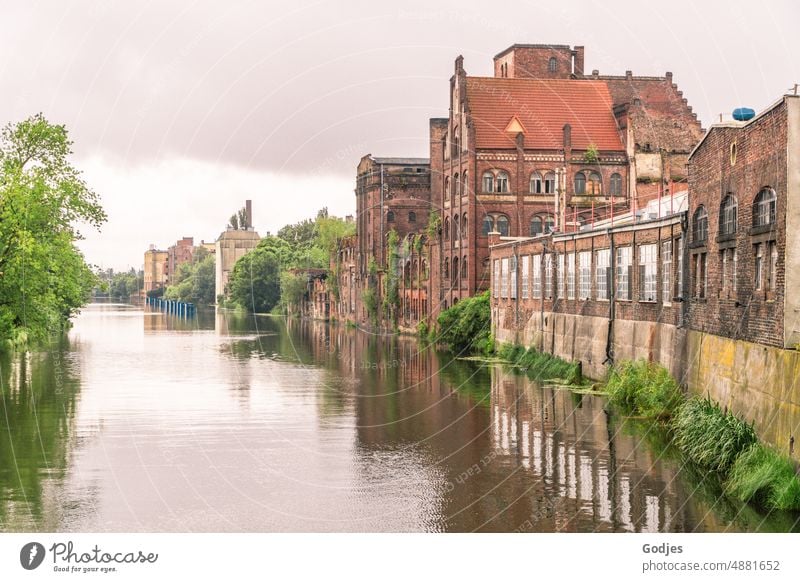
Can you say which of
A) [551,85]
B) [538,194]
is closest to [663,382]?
[538,194]

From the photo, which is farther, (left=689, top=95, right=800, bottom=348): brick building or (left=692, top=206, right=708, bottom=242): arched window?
(left=692, top=206, right=708, bottom=242): arched window

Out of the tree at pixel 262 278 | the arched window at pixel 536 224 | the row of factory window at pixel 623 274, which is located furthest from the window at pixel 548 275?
the tree at pixel 262 278

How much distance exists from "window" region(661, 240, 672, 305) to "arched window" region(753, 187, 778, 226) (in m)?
9.79

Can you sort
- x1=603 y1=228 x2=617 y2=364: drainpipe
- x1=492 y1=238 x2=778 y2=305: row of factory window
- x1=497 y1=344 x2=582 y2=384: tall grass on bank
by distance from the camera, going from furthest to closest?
1. x1=497 y1=344 x2=582 y2=384: tall grass on bank
2. x1=603 y1=228 x2=617 y2=364: drainpipe
3. x1=492 y1=238 x2=778 y2=305: row of factory window

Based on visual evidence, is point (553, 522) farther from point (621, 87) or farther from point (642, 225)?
point (621, 87)

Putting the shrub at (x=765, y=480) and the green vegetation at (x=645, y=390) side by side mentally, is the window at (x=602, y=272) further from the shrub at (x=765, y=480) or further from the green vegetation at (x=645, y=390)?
the shrub at (x=765, y=480)

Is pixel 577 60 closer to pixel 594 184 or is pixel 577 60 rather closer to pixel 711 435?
pixel 594 184

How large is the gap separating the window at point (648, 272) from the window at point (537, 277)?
46.2 feet

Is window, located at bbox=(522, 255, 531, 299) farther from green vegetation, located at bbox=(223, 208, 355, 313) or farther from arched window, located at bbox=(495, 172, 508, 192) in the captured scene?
green vegetation, located at bbox=(223, 208, 355, 313)

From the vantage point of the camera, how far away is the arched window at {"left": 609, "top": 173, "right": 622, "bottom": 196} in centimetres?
7212

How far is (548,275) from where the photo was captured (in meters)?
50.8

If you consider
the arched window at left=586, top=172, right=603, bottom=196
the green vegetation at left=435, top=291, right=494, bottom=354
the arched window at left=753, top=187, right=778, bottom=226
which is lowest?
the green vegetation at left=435, top=291, right=494, bottom=354

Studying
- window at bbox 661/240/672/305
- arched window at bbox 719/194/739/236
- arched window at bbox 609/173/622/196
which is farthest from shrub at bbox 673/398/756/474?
arched window at bbox 609/173/622/196

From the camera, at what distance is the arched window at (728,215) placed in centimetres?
2644
